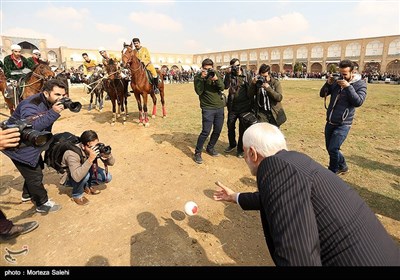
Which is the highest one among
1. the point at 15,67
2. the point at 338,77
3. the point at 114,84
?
the point at 15,67

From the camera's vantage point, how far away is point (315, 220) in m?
1.33

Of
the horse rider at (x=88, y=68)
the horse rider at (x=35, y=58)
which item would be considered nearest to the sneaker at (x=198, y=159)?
the horse rider at (x=35, y=58)

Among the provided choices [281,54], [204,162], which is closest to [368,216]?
[204,162]

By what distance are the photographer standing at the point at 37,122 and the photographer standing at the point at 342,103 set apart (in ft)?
15.5

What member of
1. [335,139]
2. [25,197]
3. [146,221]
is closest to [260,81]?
[335,139]

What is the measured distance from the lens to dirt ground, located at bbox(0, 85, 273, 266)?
296 centimetres

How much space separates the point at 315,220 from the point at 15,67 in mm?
10912

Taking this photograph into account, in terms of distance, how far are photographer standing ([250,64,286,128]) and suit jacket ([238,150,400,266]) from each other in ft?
12.0

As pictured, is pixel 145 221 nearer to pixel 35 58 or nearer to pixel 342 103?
pixel 342 103

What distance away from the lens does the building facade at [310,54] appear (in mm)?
51250

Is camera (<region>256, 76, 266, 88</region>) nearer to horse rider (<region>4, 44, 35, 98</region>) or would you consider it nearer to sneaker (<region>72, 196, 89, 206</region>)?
sneaker (<region>72, 196, 89, 206</region>)

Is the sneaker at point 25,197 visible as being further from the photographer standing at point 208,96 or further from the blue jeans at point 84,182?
the photographer standing at point 208,96

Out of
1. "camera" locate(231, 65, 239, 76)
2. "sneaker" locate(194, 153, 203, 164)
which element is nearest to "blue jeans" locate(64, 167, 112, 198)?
"sneaker" locate(194, 153, 203, 164)

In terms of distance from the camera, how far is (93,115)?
11141mm
